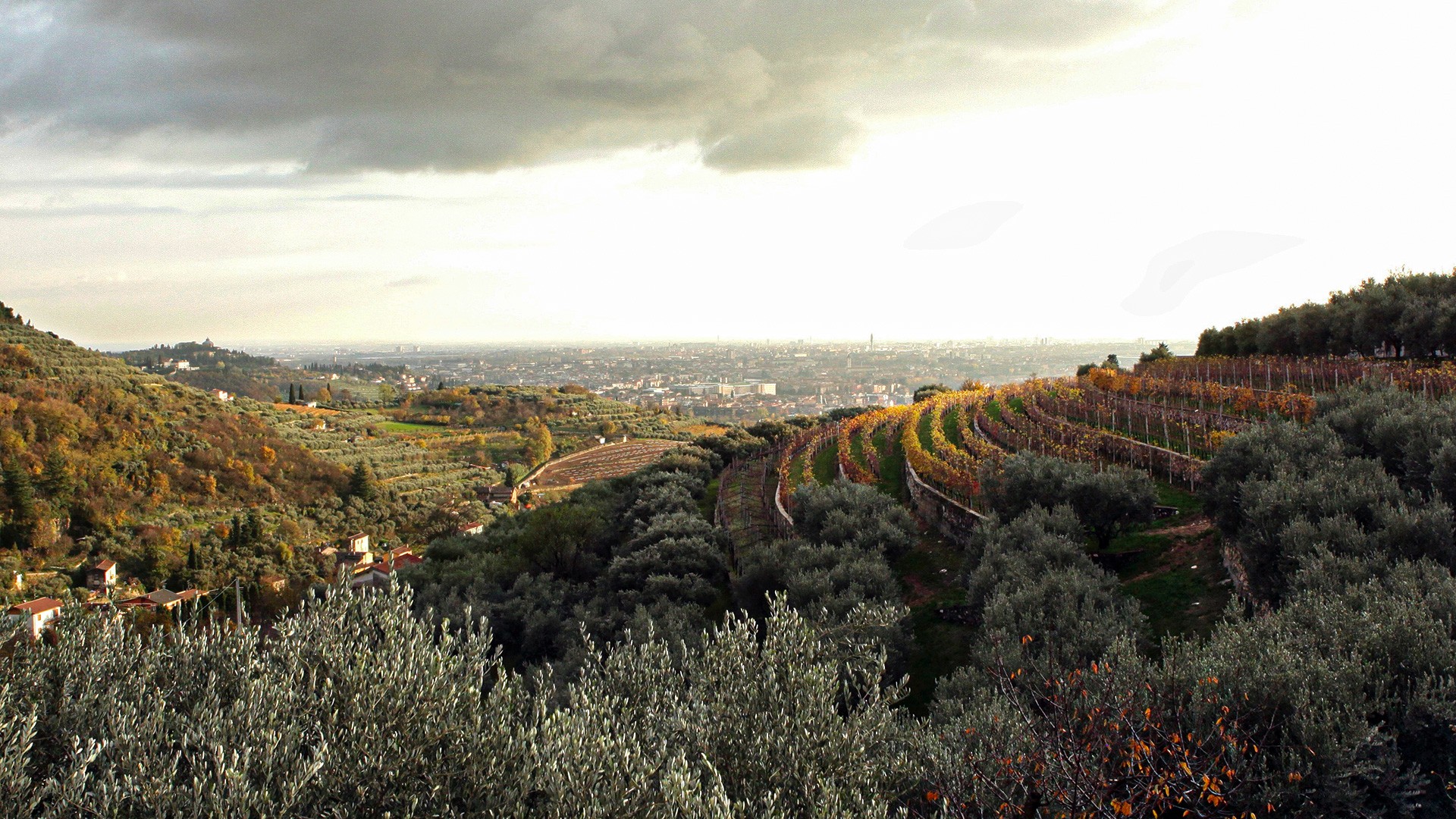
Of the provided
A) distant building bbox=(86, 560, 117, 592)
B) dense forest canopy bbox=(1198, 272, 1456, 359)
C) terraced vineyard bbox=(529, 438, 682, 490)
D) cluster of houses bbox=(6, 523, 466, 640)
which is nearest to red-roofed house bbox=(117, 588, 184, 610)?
cluster of houses bbox=(6, 523, 466, 640)

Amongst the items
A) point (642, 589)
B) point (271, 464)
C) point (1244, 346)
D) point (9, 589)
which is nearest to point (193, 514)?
point (271, 464)

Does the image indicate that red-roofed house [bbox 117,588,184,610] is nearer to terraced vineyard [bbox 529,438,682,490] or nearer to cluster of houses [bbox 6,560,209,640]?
cluster of houses [bbox 6,560,209,640]

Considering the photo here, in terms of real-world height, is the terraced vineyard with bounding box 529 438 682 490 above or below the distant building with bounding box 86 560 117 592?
above

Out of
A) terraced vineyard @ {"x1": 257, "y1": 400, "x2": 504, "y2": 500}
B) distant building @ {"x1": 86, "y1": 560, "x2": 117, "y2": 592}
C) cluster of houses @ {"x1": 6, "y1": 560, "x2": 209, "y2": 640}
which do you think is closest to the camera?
cluster of houses @ {"x1": 6, "y1": 560, "x2": 209, "y2": 640}

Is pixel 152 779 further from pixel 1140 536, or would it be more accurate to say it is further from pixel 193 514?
pixel 193 514

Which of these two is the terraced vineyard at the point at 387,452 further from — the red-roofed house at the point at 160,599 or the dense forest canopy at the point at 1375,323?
the dense forest canopy at the point at 1375,323
